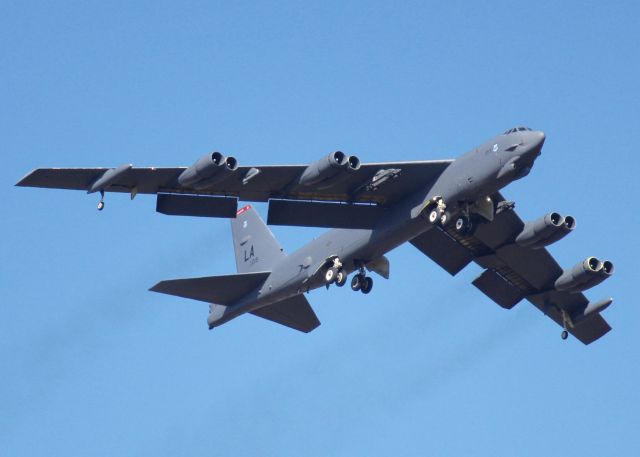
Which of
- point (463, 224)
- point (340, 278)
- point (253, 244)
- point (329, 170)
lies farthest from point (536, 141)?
point (253, 244)

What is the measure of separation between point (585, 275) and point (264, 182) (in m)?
13.1

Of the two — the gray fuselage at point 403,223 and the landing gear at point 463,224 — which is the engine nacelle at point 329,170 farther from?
the landing gear at point 463,224

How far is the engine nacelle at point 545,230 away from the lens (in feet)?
164

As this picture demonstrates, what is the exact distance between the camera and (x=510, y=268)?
181 ft

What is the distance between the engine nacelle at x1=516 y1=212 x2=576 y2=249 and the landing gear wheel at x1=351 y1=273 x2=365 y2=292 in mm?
5967

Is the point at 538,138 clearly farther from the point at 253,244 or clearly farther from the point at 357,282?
the point at 253,244

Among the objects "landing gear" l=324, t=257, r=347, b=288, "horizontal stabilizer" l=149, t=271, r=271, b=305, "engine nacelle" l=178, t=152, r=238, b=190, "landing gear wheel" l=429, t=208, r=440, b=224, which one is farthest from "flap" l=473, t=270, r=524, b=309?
"engine nacelle" l=178, t=152, r=238, b=190

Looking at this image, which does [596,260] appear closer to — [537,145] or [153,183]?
[537,145]

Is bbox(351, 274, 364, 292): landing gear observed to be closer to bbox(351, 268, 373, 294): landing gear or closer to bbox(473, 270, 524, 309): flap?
bbox(351, 268, 373, 294): landing gear

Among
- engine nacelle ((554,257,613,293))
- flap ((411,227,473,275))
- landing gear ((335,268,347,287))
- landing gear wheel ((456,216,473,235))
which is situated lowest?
engine nacelle ((554,257,613,293))

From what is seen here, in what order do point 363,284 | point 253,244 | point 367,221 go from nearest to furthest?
point 367,221 < point 363,284 < point 253,244

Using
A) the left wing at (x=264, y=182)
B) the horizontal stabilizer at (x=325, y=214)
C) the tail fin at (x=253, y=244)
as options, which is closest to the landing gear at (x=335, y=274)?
the horizontal stabilizer at (x=325, y=214)

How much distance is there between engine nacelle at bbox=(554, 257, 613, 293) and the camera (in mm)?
52781

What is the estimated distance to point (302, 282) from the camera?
51594 millimetres
